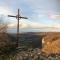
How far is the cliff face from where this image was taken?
1514 millimetres

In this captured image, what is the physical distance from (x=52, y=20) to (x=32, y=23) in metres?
0.20

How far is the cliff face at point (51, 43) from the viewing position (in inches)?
59.6

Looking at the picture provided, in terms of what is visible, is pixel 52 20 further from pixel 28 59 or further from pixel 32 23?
pixel 28 59

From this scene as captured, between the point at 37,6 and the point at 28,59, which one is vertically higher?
the point at 37,6

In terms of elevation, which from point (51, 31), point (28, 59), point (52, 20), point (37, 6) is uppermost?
point (37, 6)

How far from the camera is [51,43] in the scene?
5.01ft

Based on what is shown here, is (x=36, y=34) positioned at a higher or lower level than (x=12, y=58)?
higher

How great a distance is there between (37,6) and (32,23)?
0.56 ft

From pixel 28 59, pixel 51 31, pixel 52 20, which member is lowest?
pixel 28 59

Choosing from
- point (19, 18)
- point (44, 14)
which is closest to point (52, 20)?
point (44, 14)

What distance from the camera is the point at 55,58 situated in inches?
59.8

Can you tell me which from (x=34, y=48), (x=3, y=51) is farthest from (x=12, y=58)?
(x=34, y=48)

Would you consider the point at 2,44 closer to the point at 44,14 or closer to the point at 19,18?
the point at 19,18

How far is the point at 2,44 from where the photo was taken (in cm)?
147
